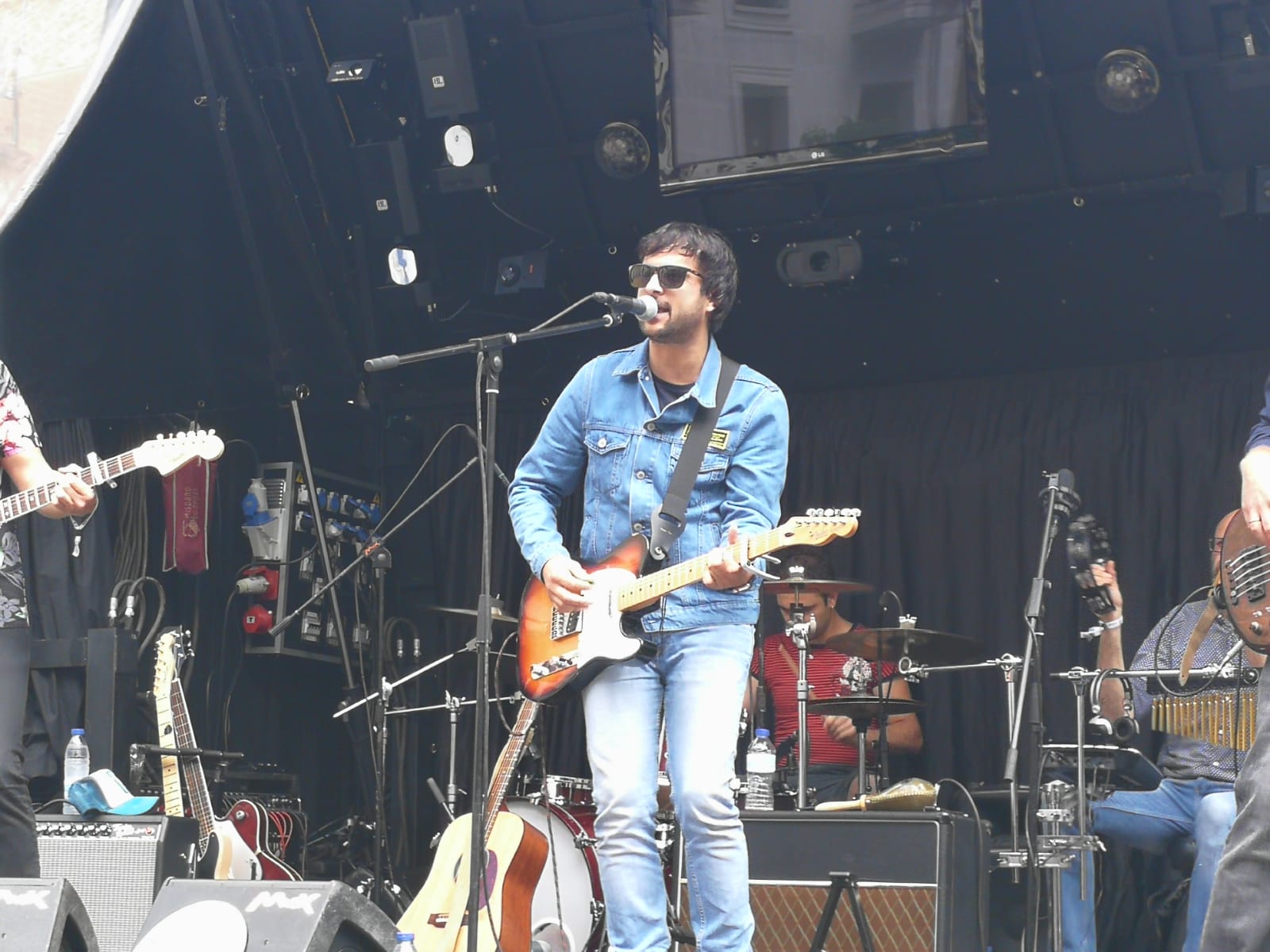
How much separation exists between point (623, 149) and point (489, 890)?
319 cm

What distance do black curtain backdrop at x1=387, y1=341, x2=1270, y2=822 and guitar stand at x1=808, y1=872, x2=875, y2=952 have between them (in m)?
1.69

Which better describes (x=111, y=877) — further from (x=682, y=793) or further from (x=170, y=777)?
(x=682, y=793)

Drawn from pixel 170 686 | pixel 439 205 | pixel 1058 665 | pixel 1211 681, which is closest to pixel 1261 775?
pixel 1211 681

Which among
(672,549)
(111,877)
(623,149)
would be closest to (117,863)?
(111,877)

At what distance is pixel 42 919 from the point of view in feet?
10.8

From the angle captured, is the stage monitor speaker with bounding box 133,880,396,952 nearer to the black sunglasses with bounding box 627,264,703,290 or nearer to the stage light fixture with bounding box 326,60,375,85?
the black sunglasses with bounding box 627,264,703,290

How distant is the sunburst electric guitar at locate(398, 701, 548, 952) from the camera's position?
586 centimetres

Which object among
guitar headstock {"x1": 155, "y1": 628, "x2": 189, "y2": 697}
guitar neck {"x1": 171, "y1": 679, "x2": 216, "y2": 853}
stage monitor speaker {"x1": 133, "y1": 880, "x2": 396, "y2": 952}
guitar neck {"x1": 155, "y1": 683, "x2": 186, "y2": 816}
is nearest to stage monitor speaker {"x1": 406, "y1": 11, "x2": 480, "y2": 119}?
guitar headstock {"x1": 155, "y1": 628, "x2": 189, "y2": 697}

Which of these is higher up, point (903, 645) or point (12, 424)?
point (12, 424)

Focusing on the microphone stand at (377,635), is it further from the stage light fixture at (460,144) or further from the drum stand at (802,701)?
the drum stand at (802,701)

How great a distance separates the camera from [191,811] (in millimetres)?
6566

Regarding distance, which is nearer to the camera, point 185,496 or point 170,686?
point 170,686

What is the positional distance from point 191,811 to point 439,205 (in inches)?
115

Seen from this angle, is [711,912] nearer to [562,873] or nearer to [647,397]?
[647,397]
